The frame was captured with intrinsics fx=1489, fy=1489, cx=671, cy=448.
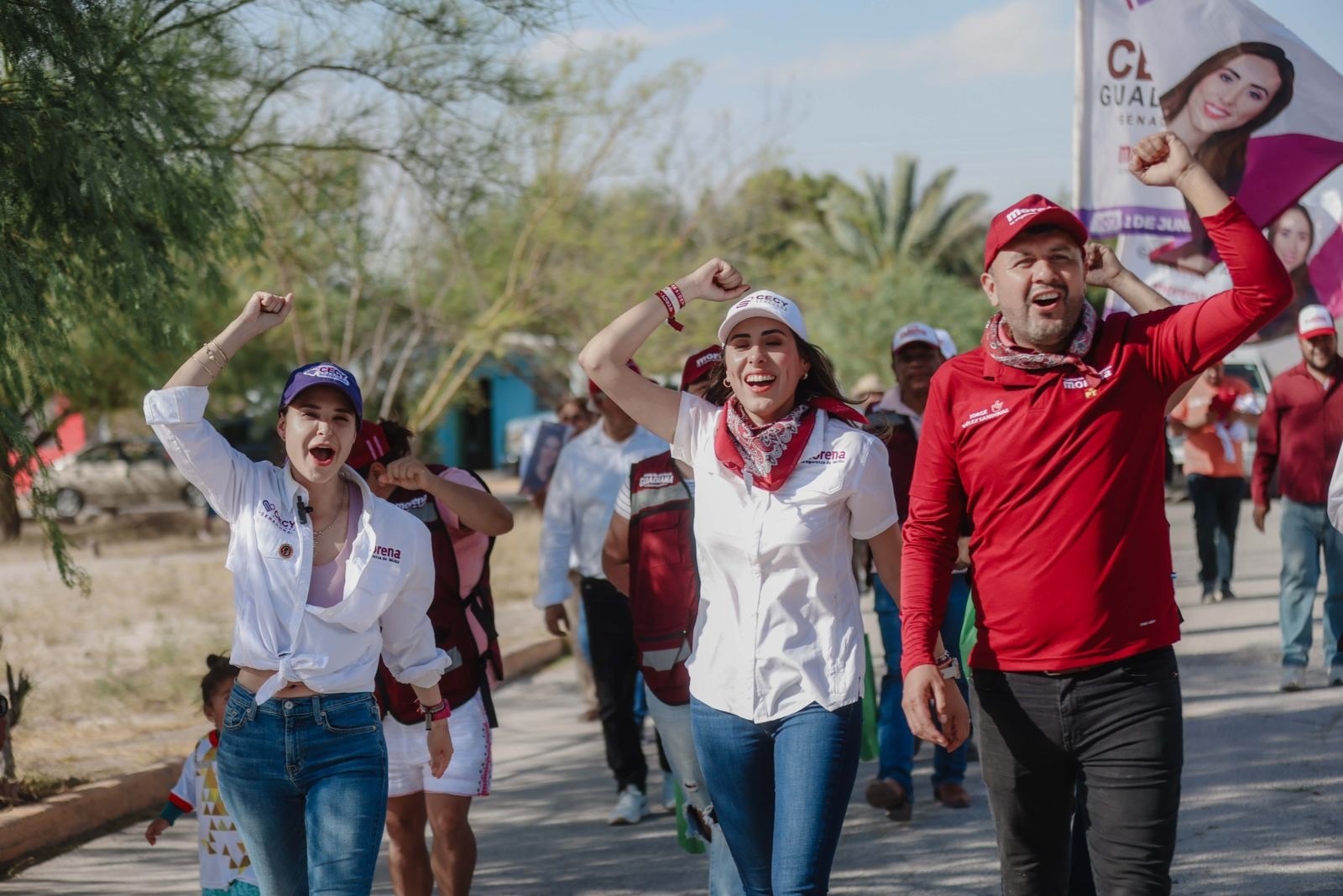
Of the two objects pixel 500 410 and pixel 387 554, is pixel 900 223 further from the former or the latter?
pixel 387 554

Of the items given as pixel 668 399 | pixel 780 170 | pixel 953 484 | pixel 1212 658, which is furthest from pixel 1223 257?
pixel 780 170

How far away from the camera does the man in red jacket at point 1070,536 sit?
3.44 metres

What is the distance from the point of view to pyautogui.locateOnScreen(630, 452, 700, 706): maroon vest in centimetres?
522

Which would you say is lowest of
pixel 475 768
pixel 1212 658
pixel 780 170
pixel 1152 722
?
pixel 1212 658

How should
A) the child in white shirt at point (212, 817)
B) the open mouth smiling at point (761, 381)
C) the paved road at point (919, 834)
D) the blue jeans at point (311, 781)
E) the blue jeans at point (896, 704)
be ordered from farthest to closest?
the blue jeans at point (896, 704) < the paved road at point (919, 834) < the child in white shirt at point (212, 817) < the open mouth smiling at point (761, 381) < the blue jeans at point (311, 781)

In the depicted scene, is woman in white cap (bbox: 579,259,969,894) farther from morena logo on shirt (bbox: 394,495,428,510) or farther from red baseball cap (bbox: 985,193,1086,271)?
morena logo on shirt (bbox: 394,495,428,510)

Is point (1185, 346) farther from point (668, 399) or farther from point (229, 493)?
point (229, 493)

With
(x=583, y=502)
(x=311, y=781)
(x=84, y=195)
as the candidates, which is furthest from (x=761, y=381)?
(x=583, y=502)

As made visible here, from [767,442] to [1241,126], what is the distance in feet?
12.3

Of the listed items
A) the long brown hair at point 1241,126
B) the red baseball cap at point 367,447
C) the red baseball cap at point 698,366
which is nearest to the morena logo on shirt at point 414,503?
the red baseball cap at point 367,447

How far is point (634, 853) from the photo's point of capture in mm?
6664

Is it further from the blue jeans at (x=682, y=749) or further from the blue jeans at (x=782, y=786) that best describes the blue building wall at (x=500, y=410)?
the blue jeans at (x=782, y=786)

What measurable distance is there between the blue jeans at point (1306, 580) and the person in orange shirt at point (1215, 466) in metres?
3.48

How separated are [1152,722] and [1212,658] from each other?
7.63 meters
